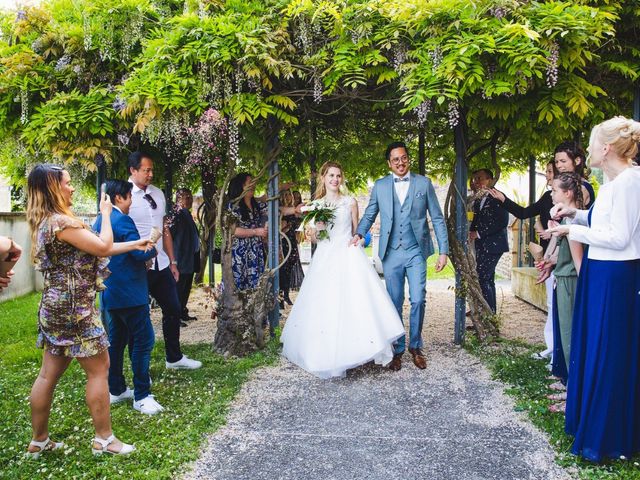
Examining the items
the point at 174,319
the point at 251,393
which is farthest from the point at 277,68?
the point at 251,393

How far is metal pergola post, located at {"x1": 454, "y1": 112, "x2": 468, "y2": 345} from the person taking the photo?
18.7ft

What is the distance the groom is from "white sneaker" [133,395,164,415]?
215cm

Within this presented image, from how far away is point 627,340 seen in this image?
9.55 feet

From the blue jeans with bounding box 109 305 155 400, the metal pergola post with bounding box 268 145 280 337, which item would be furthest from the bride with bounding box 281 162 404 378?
the blue jeans with bounding box 109 305 155 400

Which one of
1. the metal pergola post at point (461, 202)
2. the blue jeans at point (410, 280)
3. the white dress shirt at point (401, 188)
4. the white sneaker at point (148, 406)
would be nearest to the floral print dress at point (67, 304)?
the white sneaker at point (148, 406)

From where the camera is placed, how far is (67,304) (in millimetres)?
3043

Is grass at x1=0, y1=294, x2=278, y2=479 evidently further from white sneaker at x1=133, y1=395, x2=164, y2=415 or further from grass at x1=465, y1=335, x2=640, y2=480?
grass at x1=465, y1=335, x2=640, y2=480

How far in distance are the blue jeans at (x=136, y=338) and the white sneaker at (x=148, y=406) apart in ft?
0.12

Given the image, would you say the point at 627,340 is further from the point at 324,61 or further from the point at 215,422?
the point at 324,61

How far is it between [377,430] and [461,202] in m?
2.92

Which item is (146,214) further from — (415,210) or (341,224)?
(415,210)

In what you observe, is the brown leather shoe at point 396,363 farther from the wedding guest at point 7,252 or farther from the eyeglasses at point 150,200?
the wedding guest at point 7,252

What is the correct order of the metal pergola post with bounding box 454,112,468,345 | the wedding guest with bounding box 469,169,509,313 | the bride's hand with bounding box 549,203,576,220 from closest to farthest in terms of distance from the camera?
1. the bride's hand with bounding box 549,203,576,220
2. the metal pergola post with bounding box 454,112,468,345
3. the wedding guest with bounding box 469,169,509,313

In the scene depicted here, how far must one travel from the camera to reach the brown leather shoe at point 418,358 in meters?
5.00
